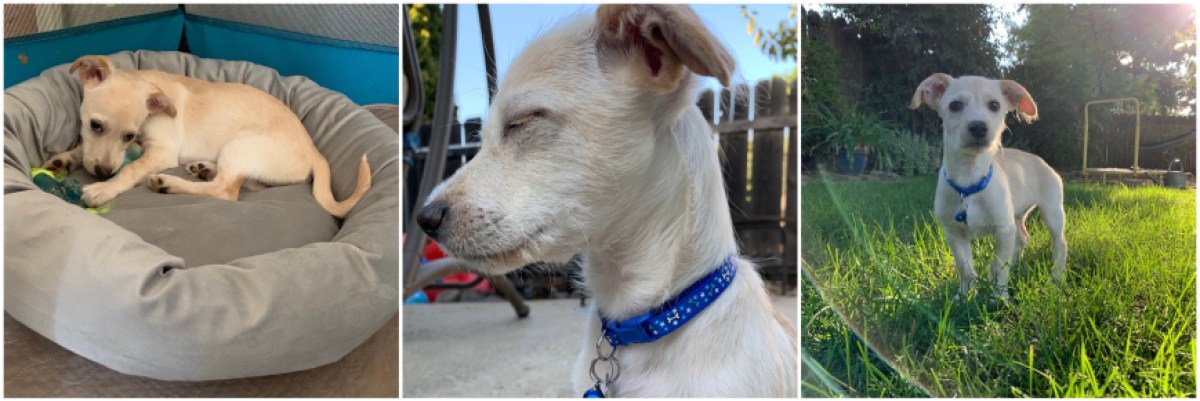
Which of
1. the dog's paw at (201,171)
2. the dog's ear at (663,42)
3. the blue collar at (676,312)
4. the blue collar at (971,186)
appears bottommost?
the blue collar at (676,312)

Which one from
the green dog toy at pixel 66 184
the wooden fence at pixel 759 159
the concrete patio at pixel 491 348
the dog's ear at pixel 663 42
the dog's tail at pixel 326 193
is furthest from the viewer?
the concrete patio at pixel 491 348

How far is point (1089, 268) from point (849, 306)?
0.47 metres

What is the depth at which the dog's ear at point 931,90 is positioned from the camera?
1.49 metres

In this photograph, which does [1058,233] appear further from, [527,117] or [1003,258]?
[527,117]

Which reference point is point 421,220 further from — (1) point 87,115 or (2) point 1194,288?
(2) point 1194,288

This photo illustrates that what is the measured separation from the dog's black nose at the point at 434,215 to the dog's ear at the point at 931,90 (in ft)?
3.10

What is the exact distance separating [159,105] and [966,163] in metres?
1.53

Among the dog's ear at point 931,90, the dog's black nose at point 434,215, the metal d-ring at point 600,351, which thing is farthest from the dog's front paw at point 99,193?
the dog's ear at point 931,90

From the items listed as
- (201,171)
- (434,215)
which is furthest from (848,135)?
(201,171)

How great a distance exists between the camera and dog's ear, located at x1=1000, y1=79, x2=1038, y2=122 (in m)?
1.48

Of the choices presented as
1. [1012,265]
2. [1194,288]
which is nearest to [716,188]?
[1012,265]

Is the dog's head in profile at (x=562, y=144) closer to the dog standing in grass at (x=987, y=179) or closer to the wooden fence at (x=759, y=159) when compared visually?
the wooden fence at (x=759, y=159)

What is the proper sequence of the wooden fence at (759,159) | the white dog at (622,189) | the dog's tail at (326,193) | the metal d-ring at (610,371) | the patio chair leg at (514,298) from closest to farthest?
the white dog at (622,189)
the metal d-ring at (610,371)
the dog's tail at (326,193)
the wooden fence at (759,159)
the patio chair leg at (514,298)

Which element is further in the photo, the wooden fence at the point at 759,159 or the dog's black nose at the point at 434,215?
the wooden fence at the point at 759,159
